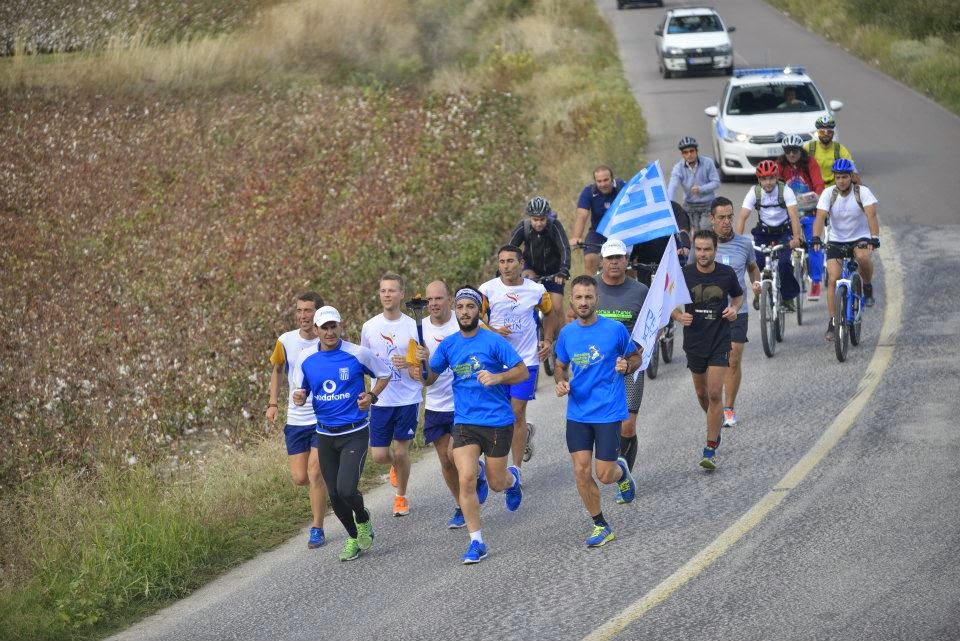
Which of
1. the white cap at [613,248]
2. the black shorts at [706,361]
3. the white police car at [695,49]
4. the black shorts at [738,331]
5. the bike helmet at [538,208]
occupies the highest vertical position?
the white police car at [695,49]

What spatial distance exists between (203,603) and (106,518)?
1.75m

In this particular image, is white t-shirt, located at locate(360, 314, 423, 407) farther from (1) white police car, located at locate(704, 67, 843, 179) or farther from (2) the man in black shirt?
(1) white police car, located at locate(704, 67, 843, 179)

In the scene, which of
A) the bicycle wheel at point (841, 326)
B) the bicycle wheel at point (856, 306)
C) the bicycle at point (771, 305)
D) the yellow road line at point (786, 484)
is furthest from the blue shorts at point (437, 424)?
the bicycle wheel at point (856, 306)

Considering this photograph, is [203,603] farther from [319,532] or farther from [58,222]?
[58,222]

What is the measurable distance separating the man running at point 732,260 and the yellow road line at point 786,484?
3.23ft

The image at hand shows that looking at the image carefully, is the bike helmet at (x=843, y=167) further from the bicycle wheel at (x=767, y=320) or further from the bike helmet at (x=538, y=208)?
the bike helmet at (x=538, y=208)

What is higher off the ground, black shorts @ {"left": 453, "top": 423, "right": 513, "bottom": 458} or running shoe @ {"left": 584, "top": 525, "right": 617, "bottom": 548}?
black shorts @ {"left": 453, "top": 423, "right": 513, "bottom": 458}

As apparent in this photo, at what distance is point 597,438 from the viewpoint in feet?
33.8

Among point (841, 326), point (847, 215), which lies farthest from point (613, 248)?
point (847, 215)

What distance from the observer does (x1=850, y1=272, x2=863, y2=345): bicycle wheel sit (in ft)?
49.5

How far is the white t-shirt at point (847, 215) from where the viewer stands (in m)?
15.2

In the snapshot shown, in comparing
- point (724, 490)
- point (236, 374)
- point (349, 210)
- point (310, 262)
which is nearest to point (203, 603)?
point (724, 490)

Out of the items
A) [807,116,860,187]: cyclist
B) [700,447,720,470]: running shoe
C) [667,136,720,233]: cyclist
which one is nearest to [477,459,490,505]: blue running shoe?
[700,447,720,470]: running shoe

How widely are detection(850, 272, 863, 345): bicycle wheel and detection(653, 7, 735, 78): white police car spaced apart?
2266 cm
